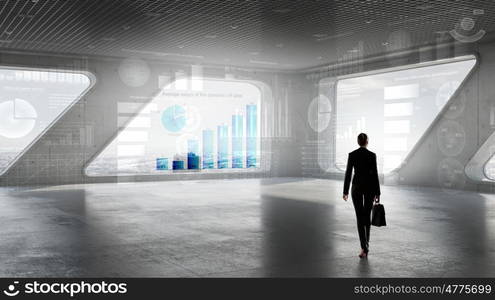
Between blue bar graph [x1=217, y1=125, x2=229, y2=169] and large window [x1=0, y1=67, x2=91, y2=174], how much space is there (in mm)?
6241

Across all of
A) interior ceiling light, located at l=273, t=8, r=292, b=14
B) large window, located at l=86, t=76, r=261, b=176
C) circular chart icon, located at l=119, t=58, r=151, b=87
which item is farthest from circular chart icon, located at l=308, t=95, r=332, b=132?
interior ceiling light, located at l=273, t=8, r=292, b=14

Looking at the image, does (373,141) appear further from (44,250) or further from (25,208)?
(44,250)

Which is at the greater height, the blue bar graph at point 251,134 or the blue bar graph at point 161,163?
the blue bar graph at point 251,134

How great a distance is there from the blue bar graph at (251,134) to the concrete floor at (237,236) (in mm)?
8664

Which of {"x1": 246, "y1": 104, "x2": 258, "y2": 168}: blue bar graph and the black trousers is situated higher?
{"x1": 246, "y1": 104, "x2": 258, "y2": 168}: blue bar graph

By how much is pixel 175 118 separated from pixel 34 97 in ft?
18.3

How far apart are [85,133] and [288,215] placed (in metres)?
11.3

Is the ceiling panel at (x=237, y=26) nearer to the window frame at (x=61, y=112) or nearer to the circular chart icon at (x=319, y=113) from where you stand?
the window frame at (x=61, y=112)

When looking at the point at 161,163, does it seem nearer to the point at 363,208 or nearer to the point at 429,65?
the point at 429,65

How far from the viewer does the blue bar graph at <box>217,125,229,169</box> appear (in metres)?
23.1

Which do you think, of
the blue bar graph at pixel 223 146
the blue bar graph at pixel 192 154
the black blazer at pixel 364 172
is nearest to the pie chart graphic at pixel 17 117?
the blue bar graph at pixel 192 154

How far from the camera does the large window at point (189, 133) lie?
20641 mm

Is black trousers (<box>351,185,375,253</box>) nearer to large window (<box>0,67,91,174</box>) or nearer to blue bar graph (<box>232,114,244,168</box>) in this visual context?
large window (<box>0,67,91,174</box>)

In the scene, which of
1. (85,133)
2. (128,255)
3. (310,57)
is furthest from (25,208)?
(310,57)
